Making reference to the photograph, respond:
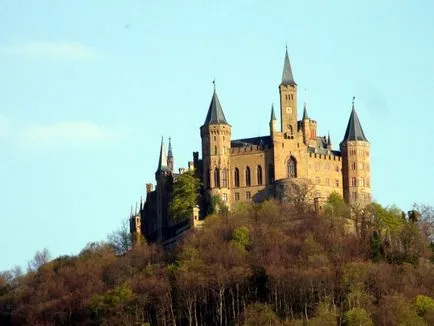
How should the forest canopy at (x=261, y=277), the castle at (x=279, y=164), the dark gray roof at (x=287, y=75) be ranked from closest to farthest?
the forest canopy at (x=261, y=277), the castle at (x=279, y=164), the dark gray roof at (x=287, y=75)

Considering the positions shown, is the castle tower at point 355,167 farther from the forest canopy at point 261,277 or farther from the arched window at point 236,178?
the arched window at point 236,178

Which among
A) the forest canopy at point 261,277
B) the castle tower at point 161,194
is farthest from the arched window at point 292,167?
the castle tower at point 161,194

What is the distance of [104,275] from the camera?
116 m

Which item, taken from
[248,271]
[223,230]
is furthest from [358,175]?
[248,271]

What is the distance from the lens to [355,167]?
412 ft

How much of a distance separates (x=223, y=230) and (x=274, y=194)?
27.8 feet

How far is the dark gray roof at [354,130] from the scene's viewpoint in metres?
127

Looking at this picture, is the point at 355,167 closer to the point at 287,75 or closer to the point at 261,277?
the point at 287,75

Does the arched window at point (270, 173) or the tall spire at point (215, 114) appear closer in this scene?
the arched window at point (270, 173)

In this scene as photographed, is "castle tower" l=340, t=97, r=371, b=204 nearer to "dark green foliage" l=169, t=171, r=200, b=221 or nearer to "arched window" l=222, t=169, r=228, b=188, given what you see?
"arched window" l=222, t=169, r=228, b=188

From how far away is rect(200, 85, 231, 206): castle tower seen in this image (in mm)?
122562

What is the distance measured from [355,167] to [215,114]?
12.6 m

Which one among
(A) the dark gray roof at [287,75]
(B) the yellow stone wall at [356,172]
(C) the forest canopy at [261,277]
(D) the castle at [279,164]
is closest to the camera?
(C) the forest canopy at [261,277]

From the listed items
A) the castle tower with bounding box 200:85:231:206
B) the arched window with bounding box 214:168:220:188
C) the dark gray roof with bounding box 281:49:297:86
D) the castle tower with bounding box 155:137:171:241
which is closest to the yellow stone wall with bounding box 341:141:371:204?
the dark gray roof with bounding box 281:49:297:86
